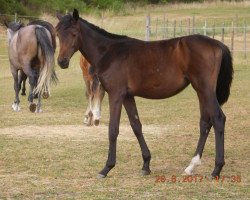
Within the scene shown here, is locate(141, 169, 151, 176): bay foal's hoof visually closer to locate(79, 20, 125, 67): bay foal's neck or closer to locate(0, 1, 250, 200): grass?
locate(0, 1, 250, 200): grass

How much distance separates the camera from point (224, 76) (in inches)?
314

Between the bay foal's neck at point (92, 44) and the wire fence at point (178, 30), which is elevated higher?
the bay foal's neck at point (92, 44)

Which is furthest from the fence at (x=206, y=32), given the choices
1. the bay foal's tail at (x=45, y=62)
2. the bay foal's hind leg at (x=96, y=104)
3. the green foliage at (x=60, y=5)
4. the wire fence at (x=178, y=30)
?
the bay foal's hind leg at (x=96, y=104)

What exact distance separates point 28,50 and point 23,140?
4.27m

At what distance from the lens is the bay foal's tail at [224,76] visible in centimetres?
788

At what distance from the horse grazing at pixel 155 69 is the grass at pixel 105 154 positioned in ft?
1.55

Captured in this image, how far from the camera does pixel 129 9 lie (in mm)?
67500

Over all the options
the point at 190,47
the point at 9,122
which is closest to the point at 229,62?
the point at 190,47

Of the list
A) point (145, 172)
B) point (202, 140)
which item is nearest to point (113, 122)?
point (145, 172)

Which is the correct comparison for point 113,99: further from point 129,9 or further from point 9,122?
point 129,9

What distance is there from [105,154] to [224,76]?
240cm
